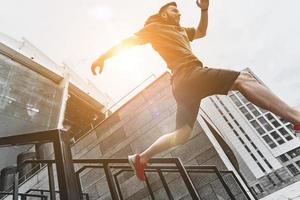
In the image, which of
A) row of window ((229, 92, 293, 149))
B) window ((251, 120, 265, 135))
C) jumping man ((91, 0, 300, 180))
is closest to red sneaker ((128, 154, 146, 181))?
jumping man ((91, 0, 300, 180))

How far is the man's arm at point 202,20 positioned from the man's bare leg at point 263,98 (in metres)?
0.93

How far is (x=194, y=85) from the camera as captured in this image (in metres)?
2.08

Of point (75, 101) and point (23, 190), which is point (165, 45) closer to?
point (23, 190)

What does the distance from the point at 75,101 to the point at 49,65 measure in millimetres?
2550

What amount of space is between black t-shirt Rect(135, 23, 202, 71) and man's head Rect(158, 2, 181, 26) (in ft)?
0.31

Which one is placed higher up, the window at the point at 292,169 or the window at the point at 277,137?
the window at the point at 277,137

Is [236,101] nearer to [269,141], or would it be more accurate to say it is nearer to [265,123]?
[265,123]

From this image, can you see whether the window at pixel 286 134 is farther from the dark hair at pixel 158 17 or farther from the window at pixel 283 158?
the dark hair at pixel 158 17

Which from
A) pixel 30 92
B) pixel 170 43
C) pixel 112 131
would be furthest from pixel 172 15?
pixel 30 92

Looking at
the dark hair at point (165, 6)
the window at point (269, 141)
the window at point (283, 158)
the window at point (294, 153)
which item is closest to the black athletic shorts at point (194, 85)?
the dark hair at point (165, 6)

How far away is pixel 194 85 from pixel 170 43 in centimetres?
54

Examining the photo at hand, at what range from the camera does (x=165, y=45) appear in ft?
7.79

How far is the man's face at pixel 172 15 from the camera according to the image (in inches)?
103

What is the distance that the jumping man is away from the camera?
184 centimetres
